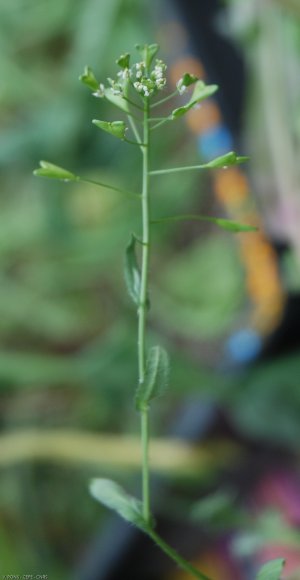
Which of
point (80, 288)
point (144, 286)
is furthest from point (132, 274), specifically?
point (80, 288)

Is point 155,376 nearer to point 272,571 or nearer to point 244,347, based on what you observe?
point 272,571

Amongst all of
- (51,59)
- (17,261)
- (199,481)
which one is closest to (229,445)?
(199,481)

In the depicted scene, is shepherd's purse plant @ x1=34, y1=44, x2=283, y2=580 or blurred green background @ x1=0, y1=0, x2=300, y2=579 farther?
blurred green background @ x1=0, y1=0, x2=300, y2=579

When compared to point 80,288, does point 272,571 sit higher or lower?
lower

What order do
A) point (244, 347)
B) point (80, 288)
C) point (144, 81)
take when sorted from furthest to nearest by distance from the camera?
point (80, 288)
point (244, 347)
point (144, 81)

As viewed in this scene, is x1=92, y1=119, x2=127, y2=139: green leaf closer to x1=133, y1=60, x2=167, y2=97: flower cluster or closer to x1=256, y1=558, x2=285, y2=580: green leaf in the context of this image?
x1=133, y1=60, x2=167, y2=97: flower cluster

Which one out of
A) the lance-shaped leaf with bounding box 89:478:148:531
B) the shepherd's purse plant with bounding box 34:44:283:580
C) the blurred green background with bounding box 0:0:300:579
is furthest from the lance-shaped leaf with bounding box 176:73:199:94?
the blurred green background with bounding box 0:0:300:579

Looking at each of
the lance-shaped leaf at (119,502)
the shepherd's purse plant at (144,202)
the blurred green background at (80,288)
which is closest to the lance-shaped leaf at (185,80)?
the shepherd's purse plant at (144,202)

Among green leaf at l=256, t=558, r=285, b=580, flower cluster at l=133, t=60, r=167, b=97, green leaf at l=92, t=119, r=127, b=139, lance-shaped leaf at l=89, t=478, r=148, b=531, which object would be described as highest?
flower cluster at l=133, t=60, r=167, b=97
